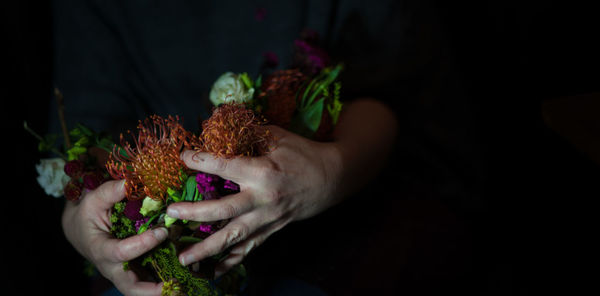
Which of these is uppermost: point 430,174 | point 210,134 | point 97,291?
point 210,134

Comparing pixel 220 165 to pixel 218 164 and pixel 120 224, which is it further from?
pixel 120 224

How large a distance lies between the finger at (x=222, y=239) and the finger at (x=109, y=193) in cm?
13

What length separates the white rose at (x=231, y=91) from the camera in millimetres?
594

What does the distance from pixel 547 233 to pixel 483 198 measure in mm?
367

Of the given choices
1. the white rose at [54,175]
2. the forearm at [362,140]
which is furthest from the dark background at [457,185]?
the white rose at [54,175]

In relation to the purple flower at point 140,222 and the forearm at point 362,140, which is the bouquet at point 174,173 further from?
the forearm at point 362,140

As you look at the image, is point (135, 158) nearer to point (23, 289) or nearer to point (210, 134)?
point (210, 134)

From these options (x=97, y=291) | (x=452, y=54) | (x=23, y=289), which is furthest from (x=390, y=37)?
(x=23, y=289)

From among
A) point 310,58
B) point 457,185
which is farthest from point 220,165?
point 457,185

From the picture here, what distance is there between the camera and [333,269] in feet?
2.41

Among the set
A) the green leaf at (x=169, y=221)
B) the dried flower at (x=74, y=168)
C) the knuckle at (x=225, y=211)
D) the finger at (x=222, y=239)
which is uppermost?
the dried flower at (x=74, y=168)

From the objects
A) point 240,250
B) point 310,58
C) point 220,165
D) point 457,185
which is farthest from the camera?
point 457,185

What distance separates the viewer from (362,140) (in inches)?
29.7

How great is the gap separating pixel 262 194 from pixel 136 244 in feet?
0.63
